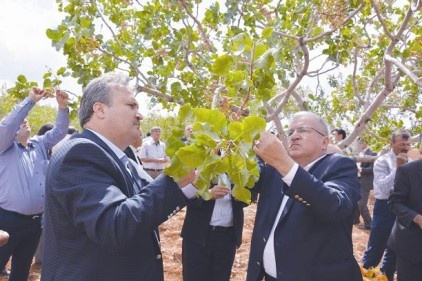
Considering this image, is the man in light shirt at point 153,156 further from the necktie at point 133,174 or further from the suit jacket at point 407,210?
the necktie at point 133,174

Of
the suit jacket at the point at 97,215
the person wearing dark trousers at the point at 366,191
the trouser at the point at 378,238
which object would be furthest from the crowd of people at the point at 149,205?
the person wearing dark trousers at the point at 366,191

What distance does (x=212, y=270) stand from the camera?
4105mm

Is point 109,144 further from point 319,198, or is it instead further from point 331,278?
point 331,278

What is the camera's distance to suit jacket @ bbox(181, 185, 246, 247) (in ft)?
13.1

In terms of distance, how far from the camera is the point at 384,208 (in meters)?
5.74

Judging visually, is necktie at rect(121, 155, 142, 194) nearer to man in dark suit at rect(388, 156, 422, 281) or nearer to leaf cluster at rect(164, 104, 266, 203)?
leaf cluster at rect(164, 104, 266, 203)

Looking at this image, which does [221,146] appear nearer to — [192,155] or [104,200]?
[192,155]

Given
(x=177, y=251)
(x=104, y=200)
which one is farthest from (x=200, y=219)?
(x=177, y=251)

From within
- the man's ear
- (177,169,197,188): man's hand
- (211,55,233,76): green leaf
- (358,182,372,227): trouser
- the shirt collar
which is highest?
(211,55,233,76): green leaf

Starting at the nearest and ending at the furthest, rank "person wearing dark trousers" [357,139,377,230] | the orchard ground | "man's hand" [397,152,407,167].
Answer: "man's hand" [397,152,407,167] → the orchard ground → "person wearing dark trousers" [357,139,377,230]

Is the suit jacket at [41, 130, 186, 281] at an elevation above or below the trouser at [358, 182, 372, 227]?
above

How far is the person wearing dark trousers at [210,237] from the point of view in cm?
400

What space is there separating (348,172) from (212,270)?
6.04 ft

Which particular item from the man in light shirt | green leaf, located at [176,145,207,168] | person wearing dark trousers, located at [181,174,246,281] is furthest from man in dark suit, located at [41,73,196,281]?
the man in light shirt
